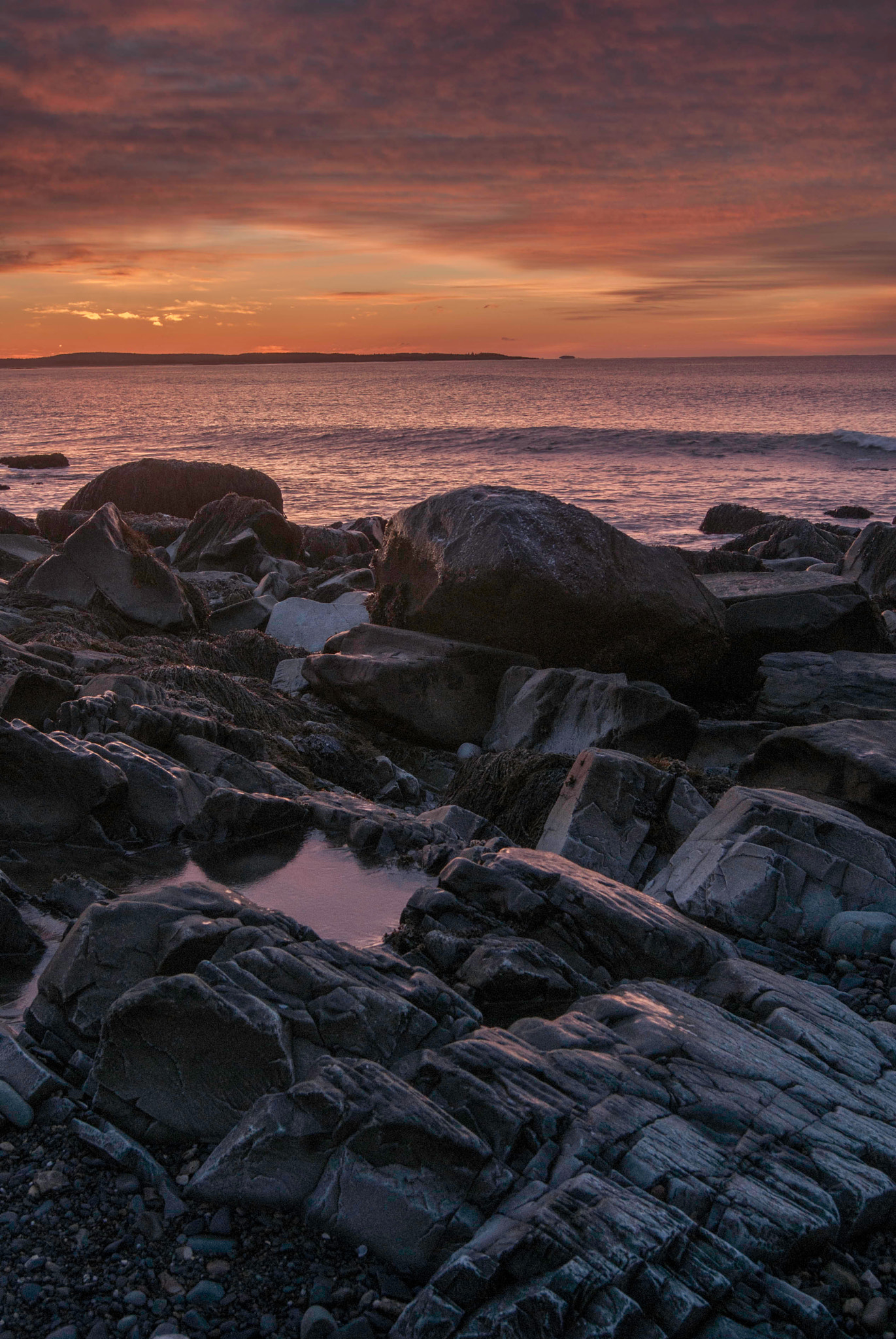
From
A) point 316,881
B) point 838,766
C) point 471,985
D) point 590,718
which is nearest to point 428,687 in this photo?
point 590,718

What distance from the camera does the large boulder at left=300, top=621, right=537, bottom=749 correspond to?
388 inches

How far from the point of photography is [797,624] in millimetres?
11219

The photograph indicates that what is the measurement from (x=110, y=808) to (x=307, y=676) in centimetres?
416

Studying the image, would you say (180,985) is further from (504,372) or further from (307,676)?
(504,372)

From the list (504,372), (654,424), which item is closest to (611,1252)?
(654,424)

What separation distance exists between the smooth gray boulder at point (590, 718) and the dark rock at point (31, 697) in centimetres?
387

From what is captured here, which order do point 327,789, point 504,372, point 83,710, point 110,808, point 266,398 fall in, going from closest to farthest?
point 110,808, point 83,710, point 327,789, point 266,398, point 504,372

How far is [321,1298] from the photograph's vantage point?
3047mm

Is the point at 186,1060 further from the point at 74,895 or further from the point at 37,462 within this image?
the point at 37,462

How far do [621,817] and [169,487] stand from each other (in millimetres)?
21436

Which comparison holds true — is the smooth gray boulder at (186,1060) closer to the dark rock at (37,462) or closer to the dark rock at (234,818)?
the dark rock at (234,818)

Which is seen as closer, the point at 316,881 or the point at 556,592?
the point at 316,881

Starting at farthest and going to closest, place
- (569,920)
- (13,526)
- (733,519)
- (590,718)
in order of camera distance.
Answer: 1. (733,519)
2. (13,526)
3. (590,718)
4. (569,920)

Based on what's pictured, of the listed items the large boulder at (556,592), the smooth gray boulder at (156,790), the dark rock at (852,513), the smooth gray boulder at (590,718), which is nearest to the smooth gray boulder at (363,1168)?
the smooth gray boulder at (156,790)
